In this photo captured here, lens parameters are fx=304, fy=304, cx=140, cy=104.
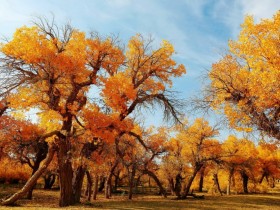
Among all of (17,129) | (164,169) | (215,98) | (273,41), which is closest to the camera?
(273,41)

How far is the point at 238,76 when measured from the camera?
16.6m

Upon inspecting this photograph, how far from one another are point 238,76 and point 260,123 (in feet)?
9.09

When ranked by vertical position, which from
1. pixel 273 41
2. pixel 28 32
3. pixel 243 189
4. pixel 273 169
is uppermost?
pixel 28 32

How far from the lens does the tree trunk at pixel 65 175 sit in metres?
19.6

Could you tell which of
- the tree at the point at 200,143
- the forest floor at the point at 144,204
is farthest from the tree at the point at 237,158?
the forest floor at the point at 144,204

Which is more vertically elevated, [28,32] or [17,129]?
[28,32]

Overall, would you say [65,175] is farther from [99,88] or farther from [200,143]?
[200,143]

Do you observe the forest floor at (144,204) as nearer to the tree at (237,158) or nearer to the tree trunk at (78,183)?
the tree trunk at (78,183)

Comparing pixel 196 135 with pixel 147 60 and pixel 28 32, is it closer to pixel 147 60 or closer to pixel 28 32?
pixel 147 60

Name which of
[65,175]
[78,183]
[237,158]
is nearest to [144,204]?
[78,183]

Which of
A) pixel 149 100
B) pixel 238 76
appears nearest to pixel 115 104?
pixel 149 100

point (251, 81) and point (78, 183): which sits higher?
point (251, 81)

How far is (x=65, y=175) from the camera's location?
19969 mm

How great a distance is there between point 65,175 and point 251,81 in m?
12.9
